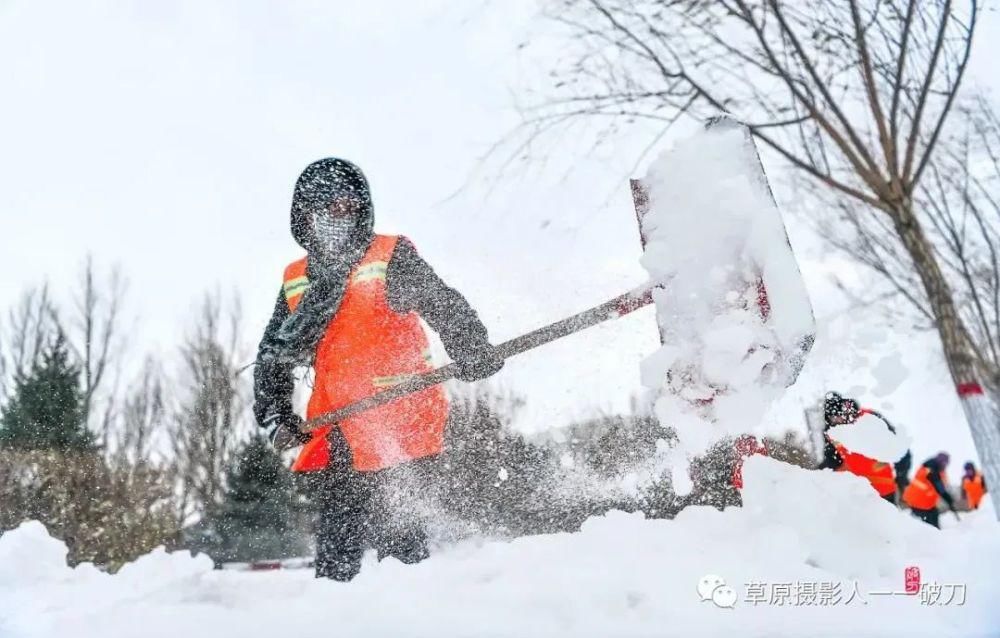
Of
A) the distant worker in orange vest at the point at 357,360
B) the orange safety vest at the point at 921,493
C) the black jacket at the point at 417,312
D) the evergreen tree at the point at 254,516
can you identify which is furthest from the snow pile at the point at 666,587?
the evergreen tree at the point at 254,516

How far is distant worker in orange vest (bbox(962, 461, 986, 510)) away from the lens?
2592 millimetres

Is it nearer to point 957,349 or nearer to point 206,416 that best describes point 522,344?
point 957,349

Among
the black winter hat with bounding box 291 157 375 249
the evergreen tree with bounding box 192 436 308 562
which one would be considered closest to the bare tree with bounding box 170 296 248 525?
the evergreen tree with bounding box 192 436 308 562

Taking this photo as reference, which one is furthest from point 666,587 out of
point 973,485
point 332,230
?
point 973,485

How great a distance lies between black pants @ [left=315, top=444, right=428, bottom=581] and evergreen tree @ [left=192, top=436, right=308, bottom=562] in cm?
479

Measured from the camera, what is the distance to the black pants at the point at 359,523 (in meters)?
1.89

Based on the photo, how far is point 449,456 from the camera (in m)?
2.23

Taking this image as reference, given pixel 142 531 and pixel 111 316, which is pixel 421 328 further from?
pixel 111 316

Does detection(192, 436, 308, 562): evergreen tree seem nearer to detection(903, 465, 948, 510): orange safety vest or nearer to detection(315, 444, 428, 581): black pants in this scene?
detection(315, 444, 428, 581): black pants

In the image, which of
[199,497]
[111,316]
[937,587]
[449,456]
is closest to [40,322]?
[111,316]

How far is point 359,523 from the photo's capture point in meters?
1.92

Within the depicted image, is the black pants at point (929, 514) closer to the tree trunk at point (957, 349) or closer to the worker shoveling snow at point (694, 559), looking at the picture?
the tree trunk at point (957, 349)

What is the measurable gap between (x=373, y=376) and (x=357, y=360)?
70 millimetres

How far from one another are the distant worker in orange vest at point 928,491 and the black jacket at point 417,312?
8.10 feet
